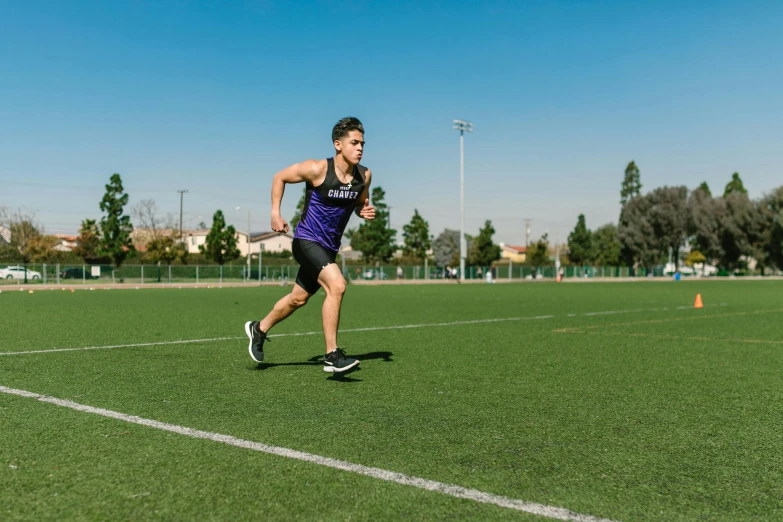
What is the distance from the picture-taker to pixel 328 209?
20.6ft

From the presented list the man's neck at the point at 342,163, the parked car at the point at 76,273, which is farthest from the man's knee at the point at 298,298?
the parked car at the point at 76,273

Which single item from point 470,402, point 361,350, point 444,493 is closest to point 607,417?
point 470,402

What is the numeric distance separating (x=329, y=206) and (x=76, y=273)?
1790 inches

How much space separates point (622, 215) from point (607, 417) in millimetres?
95506

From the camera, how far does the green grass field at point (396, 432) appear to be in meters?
2.90

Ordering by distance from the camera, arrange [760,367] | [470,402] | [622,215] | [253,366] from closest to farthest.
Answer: [470,402]
[253,366]
[760,367]
[622,215]

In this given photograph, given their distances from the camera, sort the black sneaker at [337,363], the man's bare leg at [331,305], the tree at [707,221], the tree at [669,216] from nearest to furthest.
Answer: the black sneaker at [337,363] < the man's bare leg at [331,305] < the tree at [707,221] < the tree at [669,216]

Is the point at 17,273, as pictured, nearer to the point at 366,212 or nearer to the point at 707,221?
the point at 366,212

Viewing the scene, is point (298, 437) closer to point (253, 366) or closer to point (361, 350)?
point (253, 366)

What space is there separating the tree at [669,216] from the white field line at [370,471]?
92602 millimetres

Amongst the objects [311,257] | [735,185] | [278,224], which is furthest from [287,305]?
[735,185]

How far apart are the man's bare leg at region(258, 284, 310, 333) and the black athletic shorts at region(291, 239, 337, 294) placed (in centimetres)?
14

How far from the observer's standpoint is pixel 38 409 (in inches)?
180

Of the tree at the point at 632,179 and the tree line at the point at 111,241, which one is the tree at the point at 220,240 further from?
the tree at the point at 632,179
